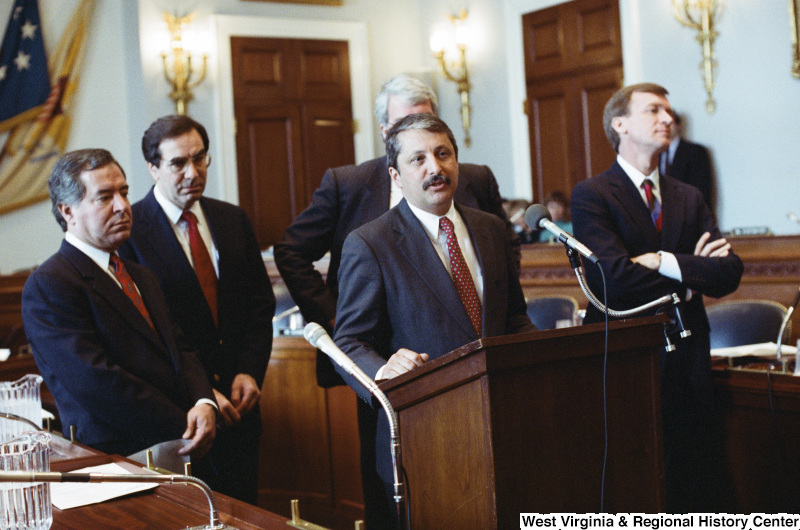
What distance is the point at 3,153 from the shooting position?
7.78 m

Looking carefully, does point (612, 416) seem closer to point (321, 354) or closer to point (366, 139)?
point (321, 354)

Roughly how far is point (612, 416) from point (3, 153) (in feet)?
23.5

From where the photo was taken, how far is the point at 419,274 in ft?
7.64

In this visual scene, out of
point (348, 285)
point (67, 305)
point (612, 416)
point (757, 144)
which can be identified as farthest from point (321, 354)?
point (757, 144)

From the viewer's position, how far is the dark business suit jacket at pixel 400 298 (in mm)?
2295

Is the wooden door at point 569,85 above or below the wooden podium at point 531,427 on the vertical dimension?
above

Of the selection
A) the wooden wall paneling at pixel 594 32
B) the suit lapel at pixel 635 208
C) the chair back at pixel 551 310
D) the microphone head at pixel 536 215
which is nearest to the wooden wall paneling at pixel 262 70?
the wooden wall paneling at pixel 594 32

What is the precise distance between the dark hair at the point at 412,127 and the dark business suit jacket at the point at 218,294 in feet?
2.96

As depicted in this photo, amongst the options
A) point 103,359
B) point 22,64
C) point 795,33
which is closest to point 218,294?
point 103,359

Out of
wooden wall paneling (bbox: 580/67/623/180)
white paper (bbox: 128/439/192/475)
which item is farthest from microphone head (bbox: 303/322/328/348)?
wooden wall paneling (bbox: 580/67/623/180)

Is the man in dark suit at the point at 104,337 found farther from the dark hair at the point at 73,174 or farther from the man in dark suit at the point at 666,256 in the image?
the man in dark suit at the point at 666,256

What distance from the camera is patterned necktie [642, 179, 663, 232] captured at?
2971mm

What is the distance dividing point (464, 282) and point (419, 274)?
0.43ft

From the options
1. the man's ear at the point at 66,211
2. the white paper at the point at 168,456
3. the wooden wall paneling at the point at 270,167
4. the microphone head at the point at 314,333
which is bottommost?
the white paper at the point at 168,456
